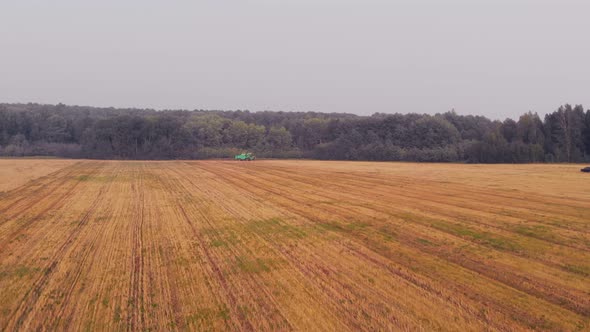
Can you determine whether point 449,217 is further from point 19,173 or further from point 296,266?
point 19,173

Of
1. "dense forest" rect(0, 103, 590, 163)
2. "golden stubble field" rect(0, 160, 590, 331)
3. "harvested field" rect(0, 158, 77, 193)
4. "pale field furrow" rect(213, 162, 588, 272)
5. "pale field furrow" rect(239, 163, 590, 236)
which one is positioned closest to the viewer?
"golden stubble field" rect(0, 160, 590, 331)

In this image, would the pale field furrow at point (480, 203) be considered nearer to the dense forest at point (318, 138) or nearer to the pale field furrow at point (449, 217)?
the pale field furrow at point (449, 217)

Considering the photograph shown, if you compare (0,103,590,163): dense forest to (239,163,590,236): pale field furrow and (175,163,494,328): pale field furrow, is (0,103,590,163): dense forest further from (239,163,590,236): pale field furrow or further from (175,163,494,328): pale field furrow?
(175,163,494,328): pale field furrow

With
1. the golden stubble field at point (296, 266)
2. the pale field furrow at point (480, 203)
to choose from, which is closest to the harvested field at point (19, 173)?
the golden stubble field at point (296, 266)

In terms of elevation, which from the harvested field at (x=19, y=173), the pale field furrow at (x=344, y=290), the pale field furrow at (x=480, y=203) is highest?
the harvested field at (x=19, y=173)

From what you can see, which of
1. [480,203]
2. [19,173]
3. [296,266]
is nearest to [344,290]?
[296,266]

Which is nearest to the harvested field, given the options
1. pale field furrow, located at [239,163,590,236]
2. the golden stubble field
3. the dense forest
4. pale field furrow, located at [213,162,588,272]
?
the golden stubble field

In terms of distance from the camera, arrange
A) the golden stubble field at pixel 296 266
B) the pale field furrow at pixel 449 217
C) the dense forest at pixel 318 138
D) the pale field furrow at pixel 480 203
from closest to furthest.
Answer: the golden stubble field at pixel 296 266 < the pale field furrow at pixel 449 217 < the pale field furrow at pixel 480 203 < the dense forest at pixel 318 138
